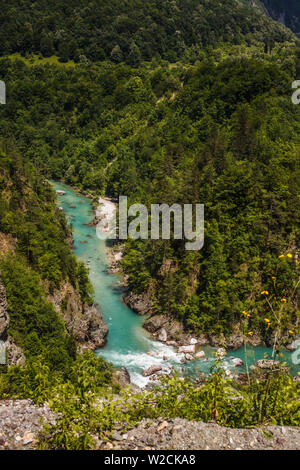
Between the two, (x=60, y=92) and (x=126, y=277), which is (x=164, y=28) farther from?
(x=126, y=277)

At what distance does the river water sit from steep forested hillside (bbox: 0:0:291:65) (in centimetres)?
8566

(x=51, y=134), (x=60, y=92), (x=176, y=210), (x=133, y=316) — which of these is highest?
(x=60, y=92)

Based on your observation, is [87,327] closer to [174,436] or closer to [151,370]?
[151,370]

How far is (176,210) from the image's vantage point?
136 feet

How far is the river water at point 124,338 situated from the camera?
3070 centimetres

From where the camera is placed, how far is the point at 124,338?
34188mm

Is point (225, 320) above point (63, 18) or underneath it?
underneath

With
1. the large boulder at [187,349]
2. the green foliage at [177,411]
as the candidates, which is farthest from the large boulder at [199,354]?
the green foliage at [177,411]

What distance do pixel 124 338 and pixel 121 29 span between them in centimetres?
11747

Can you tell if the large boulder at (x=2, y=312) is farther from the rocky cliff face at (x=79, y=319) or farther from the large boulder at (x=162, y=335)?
the large boulder at (x=162, y=335)

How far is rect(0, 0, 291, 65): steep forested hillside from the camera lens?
4727 inches

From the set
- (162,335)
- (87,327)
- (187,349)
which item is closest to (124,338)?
(162,335)
